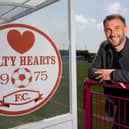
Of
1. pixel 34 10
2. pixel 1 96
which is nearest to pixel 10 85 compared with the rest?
pixel 1 96

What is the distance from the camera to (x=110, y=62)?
8.48 ft

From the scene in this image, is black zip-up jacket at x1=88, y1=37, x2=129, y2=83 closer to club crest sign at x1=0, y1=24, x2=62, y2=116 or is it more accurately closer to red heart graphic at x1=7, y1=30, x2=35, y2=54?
club crest sign at x1=0, y1=24, x2=62, y2=116

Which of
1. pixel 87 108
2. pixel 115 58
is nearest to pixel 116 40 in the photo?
pixel 115 58

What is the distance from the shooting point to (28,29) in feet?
6.19

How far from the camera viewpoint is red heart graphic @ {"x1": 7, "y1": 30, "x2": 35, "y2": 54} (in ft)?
5.90

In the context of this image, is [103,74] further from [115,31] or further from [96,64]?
[115,31]

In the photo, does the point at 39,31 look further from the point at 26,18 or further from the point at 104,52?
the point at 104,52

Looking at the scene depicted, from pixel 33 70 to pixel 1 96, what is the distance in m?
0.40

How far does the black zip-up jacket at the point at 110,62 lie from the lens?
7.83 feet

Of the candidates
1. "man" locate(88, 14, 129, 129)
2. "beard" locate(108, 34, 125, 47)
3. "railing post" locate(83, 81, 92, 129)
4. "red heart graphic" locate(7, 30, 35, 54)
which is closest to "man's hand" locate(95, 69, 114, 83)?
"man" locate(88, 14, 129, 129)

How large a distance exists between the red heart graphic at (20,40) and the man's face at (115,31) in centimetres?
114

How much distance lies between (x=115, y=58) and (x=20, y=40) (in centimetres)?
134

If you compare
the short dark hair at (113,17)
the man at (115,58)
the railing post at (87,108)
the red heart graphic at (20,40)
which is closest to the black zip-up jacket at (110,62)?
the man at (115,58)

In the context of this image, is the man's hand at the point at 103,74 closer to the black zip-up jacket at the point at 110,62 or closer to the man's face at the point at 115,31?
the black zip-up jacket at the point at 110,62
